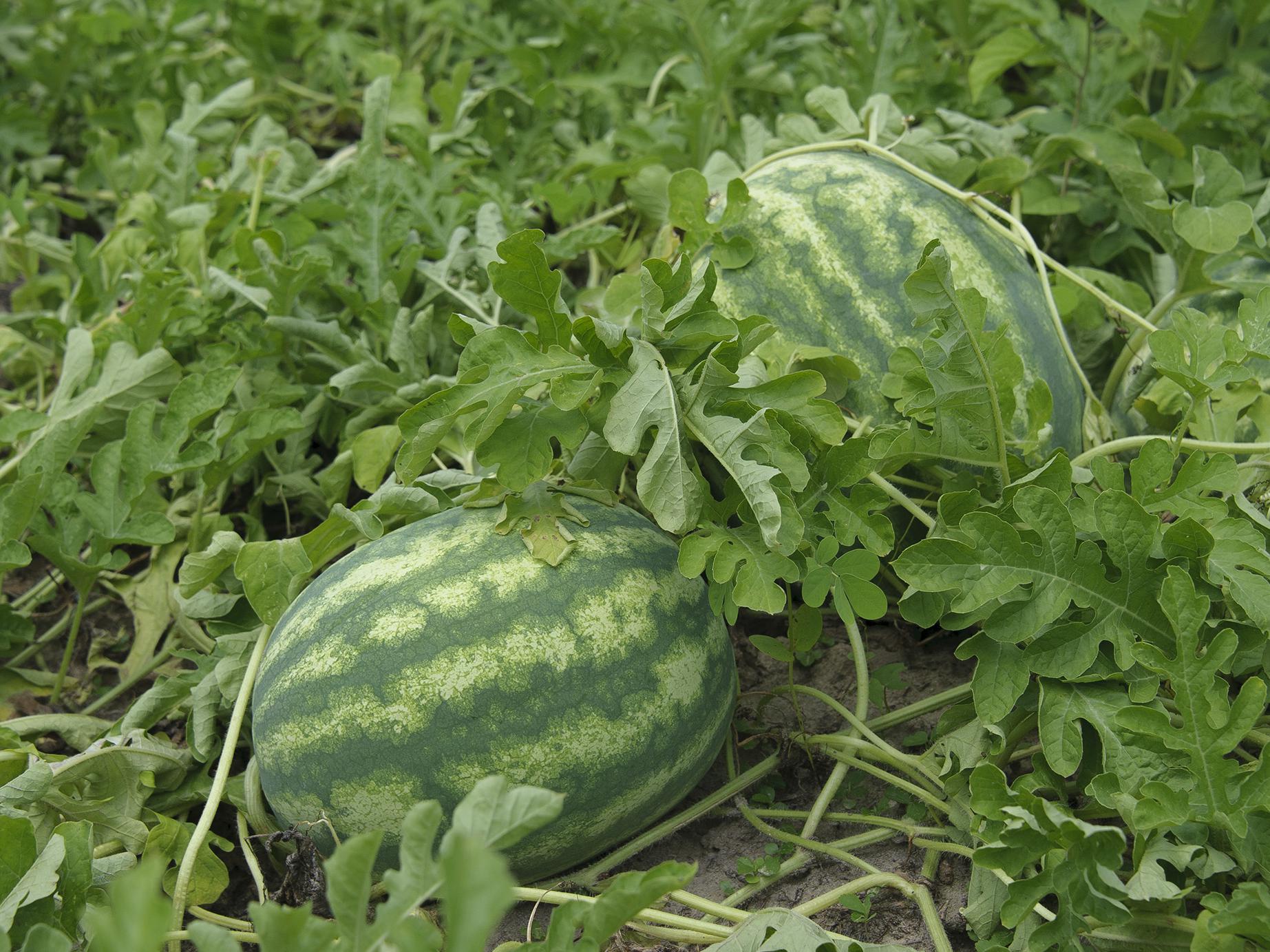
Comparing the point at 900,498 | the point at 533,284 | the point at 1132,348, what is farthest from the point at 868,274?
the point at 533,284

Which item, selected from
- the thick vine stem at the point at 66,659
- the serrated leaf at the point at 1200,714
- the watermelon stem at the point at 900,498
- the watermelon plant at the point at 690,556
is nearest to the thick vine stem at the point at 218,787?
the watermelon plant at the point at 690,556

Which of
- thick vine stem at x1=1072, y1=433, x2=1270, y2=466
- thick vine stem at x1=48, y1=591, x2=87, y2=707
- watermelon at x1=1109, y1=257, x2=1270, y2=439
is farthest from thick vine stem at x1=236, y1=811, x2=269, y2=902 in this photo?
watermelon at x1=1109, y1=257, x2=1270, y2=439

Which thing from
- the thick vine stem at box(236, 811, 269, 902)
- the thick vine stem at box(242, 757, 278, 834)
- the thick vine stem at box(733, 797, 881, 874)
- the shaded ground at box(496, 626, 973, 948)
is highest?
the thick vine stem at box(242, 757, 278, 834)

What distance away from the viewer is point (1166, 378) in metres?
2.33

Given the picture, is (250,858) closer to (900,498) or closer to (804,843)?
(804,843)

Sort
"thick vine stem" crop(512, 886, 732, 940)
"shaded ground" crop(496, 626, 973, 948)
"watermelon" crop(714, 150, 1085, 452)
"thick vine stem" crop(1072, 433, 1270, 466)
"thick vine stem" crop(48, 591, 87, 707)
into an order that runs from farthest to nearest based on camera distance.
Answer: "thick vine stem" crop(48, 591, 87, 707) → "watermelon" crop(714, 150, 1085, 452) → "thick vine stem" crop(1072, 433, 1270, 466) → "shaded ground" crop(496, 626, 973, 948) → "thick vine stem" crop(512, 886, 732, 940)

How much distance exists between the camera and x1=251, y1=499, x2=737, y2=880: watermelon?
1.68 m

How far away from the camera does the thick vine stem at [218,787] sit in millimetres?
1790

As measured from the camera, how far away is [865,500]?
6.03ft

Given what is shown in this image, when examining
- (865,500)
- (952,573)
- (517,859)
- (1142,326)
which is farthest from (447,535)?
(1142,326)

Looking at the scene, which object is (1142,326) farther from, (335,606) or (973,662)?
(335,606)

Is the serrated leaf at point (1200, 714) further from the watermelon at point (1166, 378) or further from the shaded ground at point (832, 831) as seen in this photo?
the watermelon at point (1166, 378)

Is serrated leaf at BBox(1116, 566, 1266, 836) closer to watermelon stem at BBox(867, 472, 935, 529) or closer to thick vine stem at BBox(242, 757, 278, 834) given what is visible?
watermelon stem at BBox(867, 472, 935, 529)

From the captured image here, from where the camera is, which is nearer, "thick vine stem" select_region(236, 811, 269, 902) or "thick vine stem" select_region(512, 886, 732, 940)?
"thick vine stem" select_region(512, 886, 732, 940)
